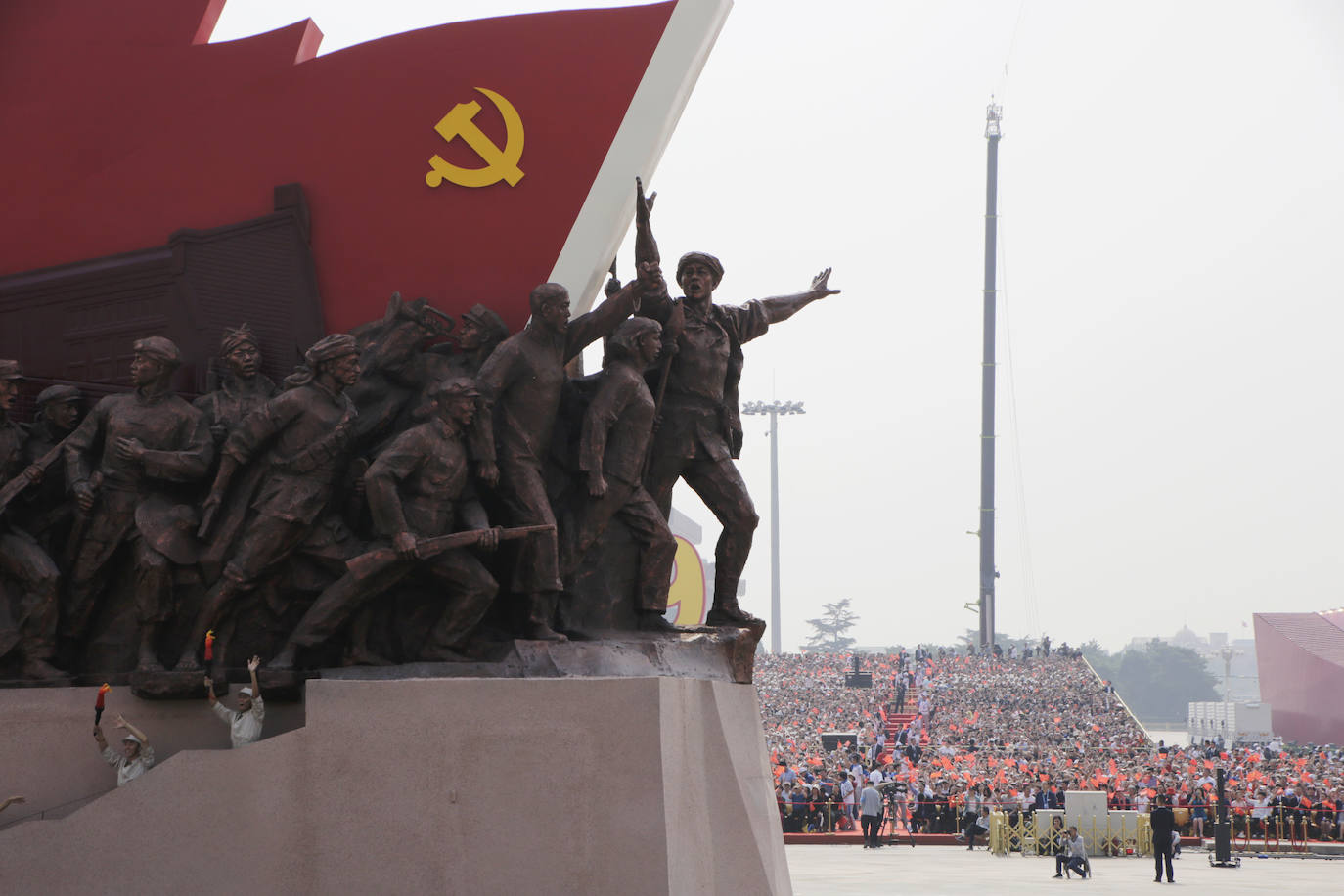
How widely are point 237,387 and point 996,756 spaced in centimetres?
1916

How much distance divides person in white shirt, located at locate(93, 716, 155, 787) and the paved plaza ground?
22.1 ft

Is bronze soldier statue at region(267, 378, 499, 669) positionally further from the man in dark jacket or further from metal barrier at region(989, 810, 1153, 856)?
metal barrier at region(989, 810, 1153, 856)

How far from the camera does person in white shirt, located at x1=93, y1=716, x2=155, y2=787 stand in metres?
7.45

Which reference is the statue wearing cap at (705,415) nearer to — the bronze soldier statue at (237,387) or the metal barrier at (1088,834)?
the bronze soldier statue at (237,387)

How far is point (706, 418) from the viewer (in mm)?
8867

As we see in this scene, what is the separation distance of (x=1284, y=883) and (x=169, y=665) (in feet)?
36.7

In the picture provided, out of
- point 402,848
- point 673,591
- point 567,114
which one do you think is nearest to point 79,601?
point 402,848

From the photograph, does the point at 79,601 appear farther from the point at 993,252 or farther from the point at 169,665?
the point at 993,252

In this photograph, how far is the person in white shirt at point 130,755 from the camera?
7.45 meters

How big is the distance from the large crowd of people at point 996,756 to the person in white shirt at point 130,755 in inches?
332

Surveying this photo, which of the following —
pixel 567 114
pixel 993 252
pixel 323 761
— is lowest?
pixel 323 761

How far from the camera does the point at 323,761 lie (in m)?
7.15

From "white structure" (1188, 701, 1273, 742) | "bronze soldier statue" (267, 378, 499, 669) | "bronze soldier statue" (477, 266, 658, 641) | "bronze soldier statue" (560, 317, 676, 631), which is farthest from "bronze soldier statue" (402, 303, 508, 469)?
"white structure" (1188, 701, 1273, 742)

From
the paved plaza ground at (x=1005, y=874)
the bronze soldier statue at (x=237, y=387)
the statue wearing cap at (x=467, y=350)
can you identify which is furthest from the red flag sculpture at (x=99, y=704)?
the paved plaza ground at (x=1005, y=874)
